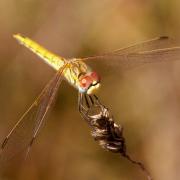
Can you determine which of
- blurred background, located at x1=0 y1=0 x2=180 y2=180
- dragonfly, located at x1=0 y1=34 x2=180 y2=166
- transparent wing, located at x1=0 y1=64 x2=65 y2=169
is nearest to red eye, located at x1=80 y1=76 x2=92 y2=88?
dragonfly, located at x1=0 y1=34 x2=180 y2=166

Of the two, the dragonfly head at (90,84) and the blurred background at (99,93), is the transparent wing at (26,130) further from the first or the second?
the blurred background at (99,93)

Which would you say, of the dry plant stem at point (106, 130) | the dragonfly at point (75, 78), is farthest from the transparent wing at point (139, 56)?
the dry plant stem at point (106, 130)

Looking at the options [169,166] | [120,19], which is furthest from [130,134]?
[120,19]

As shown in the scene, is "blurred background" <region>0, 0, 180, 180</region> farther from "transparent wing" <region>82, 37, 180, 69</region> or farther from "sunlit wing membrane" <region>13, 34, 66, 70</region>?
"transparent wing" <region>82, 37, 180, 69</region>

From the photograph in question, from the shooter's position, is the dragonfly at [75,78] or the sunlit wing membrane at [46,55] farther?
the sunlit wing membrane at [46,55]

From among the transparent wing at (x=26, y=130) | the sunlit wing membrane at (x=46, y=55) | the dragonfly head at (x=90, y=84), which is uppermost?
the sunlit wing membrane at (x=46, y=55)

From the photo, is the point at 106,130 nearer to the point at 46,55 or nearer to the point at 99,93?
the point at 46,55

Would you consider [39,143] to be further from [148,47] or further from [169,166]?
[148,47]
